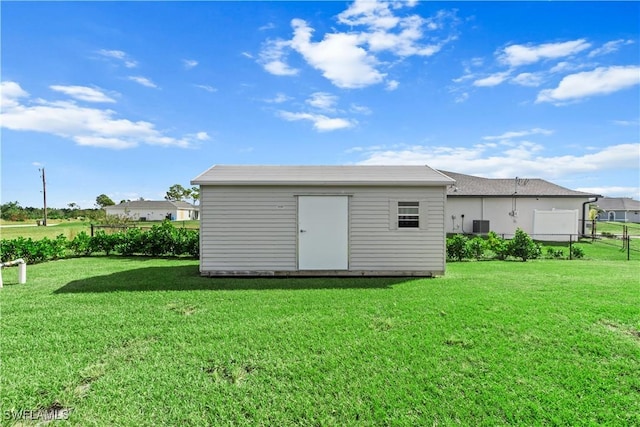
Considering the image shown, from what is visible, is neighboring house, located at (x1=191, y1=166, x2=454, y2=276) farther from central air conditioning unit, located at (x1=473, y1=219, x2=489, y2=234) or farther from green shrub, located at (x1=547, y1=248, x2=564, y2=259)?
central air conditioning unit, located at (x1=473, y1=219, x2=489, y2=234)

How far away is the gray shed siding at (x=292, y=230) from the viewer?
24.7 ft

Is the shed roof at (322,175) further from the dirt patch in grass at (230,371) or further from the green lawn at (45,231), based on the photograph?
the green lawn at (45,231)

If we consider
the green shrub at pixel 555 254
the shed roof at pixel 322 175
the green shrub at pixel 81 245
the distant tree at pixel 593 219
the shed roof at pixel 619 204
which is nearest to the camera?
the shed roof at pixel 322 175

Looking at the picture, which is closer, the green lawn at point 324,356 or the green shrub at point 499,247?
the green lawn at point 324,356

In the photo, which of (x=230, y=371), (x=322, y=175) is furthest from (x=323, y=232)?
(x=230, y=371)

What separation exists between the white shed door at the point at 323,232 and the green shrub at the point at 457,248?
16.1 ft

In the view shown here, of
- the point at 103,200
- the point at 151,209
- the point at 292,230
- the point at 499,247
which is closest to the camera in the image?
the point at 292,230

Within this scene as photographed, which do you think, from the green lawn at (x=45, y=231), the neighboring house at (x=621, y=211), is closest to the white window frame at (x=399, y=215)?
the green lawn at (x=45, y=231)

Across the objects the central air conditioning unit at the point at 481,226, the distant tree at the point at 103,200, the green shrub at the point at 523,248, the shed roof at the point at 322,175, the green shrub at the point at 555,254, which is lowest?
the green shrub at the point at 555,254

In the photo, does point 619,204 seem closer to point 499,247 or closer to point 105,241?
point 499,247

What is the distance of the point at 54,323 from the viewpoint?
4340mm

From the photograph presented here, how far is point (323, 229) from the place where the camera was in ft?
24.9

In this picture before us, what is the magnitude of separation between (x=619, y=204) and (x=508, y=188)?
48.2m

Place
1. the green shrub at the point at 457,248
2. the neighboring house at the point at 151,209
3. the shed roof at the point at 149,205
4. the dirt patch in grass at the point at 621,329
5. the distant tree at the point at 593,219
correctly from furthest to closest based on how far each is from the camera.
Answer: the shed roof at the point at 149,205 < the neighboring house at the point at 151,209 < the distant tree at the point at 593,219 < the green shrub at the point at 457,248 < the dirt patch in grass at the point at 621,329
